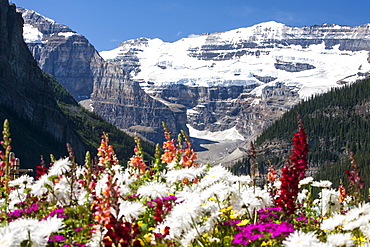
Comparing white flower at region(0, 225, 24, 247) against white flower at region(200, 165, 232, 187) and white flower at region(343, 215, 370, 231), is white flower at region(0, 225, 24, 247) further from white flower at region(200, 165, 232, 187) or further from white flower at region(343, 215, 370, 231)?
white flower at region(343, 215, 370, 231)

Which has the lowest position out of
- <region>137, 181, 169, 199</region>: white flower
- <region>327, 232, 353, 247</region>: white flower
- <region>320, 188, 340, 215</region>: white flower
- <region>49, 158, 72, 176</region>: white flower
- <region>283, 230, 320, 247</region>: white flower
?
<region>320, 188, 340, 215</region>: white flower

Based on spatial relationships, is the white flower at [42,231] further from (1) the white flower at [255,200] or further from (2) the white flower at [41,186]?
(1) the white flower at [255,200]

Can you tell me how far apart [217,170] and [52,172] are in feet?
10.5

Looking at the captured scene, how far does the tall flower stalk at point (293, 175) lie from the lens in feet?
26.8

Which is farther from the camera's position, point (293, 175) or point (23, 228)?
point (293, 175)

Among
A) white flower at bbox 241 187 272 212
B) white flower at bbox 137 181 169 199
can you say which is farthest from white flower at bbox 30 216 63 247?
white flower at bbox 241 187 272 212

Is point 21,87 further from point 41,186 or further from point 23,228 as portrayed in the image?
point 23,228

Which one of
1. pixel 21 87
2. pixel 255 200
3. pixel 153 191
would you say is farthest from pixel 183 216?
pixel 21 87

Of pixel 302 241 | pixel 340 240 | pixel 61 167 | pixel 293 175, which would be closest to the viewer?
pixel 302 241

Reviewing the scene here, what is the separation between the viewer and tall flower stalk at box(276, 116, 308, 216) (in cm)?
816

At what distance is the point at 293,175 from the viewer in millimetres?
8477

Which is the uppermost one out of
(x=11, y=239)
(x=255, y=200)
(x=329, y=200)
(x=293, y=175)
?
(x=293, y=175)

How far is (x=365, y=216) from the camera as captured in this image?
675cm

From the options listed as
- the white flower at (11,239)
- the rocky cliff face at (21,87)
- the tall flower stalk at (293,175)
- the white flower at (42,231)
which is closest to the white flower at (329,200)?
the tall flower stalk at (293,175)
